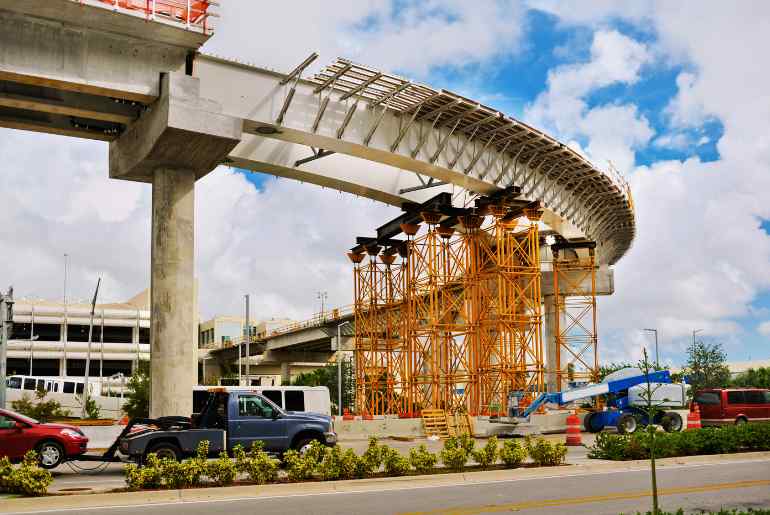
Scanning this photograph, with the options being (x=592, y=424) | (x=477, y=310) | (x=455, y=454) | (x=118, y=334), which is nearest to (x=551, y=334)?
(x=477, y=310)

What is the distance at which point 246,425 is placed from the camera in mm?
21406

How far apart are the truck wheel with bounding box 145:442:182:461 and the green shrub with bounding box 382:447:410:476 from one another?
5215 mm

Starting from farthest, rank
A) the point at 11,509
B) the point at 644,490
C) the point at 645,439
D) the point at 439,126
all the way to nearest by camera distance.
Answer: the point at 439,126
the point at 645,439
the point at 644,490
the point at 11,509

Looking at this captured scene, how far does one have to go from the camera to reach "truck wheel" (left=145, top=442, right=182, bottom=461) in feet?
64.8

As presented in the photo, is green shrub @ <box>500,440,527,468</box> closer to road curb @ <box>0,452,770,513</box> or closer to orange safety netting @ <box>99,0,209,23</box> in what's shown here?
road curb @ <box>0,452,770,513</box>

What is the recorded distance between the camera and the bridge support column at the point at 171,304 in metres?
27.4

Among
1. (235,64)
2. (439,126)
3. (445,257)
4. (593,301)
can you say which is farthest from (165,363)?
(593,301)

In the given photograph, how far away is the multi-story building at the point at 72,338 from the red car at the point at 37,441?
7536cm

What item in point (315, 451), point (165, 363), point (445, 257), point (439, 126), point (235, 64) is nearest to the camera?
point (315, 451)

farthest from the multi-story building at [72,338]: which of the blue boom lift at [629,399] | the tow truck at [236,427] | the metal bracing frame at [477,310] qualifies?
the tow truck at [236,427]

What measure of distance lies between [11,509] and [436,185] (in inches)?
1231

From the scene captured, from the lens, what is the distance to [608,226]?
5609cm

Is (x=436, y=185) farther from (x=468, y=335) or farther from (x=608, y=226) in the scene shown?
(x=608, y=226)

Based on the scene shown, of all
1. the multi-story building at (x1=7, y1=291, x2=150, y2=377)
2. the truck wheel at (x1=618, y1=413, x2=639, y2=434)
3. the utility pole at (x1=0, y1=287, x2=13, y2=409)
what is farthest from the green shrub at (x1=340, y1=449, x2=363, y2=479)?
the multi-story building at (x1=7, y1=291, x2=150, y2=377)
